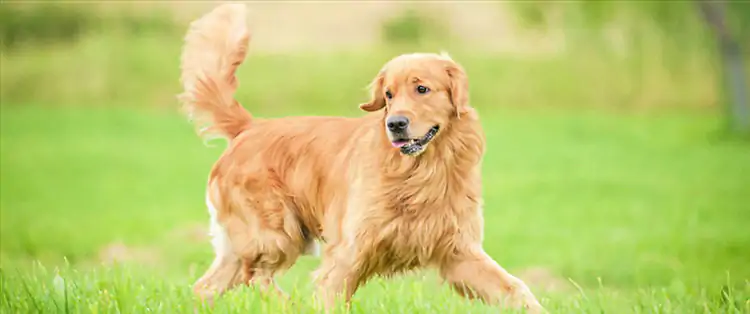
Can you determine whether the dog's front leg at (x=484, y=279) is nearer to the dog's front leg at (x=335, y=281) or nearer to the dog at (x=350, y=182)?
the dog at (x=350, y=182)

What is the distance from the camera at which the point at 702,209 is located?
5.73 m

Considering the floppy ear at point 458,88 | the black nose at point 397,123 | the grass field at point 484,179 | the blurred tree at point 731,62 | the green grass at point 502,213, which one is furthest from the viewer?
the blurred tree at point 731,62

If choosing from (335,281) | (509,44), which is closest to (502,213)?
(509,44)

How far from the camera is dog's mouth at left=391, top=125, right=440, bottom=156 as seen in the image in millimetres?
3082

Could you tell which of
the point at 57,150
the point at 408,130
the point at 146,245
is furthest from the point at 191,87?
the point at 57,150

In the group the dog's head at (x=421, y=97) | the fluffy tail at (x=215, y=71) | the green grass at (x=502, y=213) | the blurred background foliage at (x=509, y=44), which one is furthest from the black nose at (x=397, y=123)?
the blurred background foliage at (x=509, y=44)

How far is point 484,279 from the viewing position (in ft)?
11.1

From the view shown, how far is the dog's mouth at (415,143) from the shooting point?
3.08m

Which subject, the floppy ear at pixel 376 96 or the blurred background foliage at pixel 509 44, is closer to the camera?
the floppy ear at pixel 376 96

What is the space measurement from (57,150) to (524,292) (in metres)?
6.23

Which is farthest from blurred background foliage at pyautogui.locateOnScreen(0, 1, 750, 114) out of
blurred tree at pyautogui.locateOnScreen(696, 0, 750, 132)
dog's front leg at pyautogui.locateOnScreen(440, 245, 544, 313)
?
dog's front leg at pyautogui.locateOnScreen(440, 245, 544, 313)

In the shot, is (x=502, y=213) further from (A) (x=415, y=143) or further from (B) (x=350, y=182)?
(A) (x=415, y=143)

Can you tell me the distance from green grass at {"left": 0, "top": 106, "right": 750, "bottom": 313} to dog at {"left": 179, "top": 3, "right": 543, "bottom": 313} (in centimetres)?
15

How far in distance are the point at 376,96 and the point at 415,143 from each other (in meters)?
0.25
